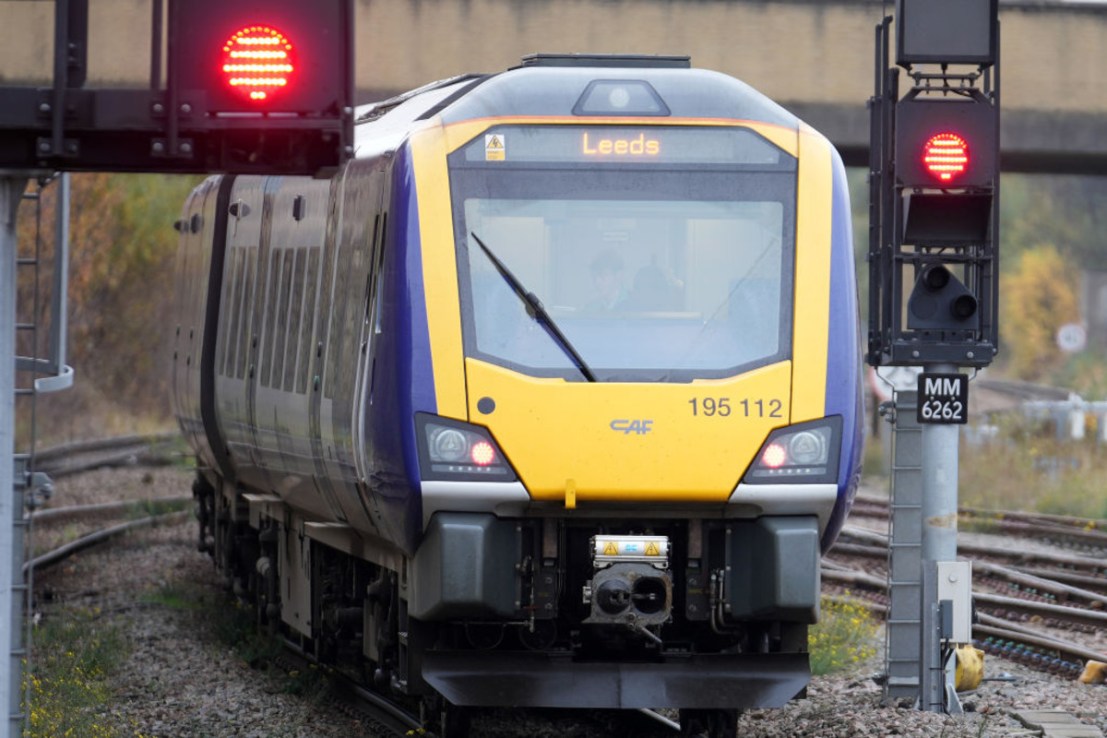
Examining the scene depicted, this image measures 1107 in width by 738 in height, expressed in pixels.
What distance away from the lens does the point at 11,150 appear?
22.8 feet

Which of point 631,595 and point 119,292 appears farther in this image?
point 119,292

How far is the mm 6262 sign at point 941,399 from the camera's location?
435 inches

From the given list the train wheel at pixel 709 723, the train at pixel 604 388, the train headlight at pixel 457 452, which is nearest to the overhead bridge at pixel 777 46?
the train at pixel 604 388

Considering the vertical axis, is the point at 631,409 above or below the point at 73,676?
above

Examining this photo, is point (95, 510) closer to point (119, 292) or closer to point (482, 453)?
point (482, 453)

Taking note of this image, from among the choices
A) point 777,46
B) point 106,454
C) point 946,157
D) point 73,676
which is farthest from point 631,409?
point 106,454

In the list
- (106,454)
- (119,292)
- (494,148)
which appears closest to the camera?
(494,148)

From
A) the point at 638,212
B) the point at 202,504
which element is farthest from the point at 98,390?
the point at 638,212

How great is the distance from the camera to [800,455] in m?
9.10

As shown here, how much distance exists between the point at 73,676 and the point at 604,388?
4581mm

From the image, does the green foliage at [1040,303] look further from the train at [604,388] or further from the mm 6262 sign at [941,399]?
the train at [604,388]

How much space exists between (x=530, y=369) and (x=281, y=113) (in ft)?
8.72

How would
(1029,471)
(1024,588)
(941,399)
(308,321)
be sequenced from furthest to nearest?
(1029,471) < (1024,588) < (308,321) < (941,399)

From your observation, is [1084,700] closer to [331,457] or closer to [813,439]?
[813,439]
